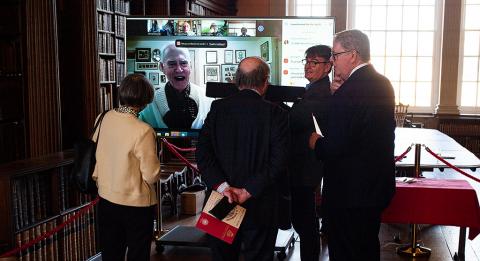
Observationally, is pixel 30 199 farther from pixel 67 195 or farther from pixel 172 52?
pixel 172 52

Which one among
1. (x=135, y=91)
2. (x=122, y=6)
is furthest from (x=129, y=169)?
(x=122, y=6)

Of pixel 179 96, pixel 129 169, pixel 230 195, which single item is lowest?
pixel 230 195

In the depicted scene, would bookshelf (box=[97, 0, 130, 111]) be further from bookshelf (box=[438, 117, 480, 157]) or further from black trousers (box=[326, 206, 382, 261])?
bookshelf (box=[438, 117, 480, 157])

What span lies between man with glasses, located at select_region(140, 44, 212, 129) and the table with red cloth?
1760mm

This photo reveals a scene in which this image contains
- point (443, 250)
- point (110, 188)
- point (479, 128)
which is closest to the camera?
point (110, 188)

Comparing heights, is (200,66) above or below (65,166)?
above

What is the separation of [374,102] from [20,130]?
3.64 m

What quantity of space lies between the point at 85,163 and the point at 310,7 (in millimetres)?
9523

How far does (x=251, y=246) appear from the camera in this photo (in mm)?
2998

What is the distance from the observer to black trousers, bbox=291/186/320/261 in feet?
11.6

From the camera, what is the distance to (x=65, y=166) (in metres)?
4.22

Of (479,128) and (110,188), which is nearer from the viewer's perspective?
(110,188)

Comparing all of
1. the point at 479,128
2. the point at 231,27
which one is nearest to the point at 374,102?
the point at 231,27

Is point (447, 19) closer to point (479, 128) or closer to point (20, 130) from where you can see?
point (479, 128)
